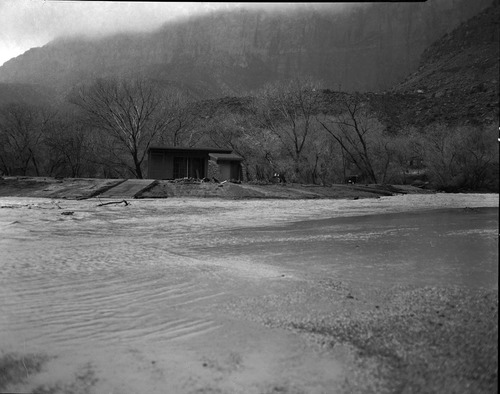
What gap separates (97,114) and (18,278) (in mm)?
42014

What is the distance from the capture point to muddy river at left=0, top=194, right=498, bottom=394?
89.4 inches

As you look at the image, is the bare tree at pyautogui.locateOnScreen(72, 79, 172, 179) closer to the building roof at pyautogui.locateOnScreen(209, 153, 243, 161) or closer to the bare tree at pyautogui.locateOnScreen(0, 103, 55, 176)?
the bare tree at pyautogui.locateOnScreen(0, 103, 55, 176)

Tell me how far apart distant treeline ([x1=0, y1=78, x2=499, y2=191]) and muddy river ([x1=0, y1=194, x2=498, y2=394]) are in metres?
34.7

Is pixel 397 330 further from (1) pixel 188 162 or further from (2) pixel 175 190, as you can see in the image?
(1) pixel 188 162

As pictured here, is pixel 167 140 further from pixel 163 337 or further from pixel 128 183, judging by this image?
pixel 163 337

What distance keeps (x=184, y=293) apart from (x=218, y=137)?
46.9 m

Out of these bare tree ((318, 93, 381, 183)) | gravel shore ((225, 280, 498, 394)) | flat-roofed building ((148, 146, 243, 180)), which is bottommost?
gravel shore ((225, 280, 498, 394))

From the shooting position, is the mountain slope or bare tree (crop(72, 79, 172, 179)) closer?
the mountain slope

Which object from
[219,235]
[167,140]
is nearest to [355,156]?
[167,140]

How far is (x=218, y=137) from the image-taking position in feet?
164

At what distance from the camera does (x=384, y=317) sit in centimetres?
291

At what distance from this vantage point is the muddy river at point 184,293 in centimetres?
227

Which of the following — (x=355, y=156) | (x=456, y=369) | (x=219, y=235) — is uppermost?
(x=355, y=156)

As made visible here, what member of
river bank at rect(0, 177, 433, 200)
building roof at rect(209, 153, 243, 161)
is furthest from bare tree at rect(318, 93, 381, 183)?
river bank at rect(0, 177, 433, 200)
